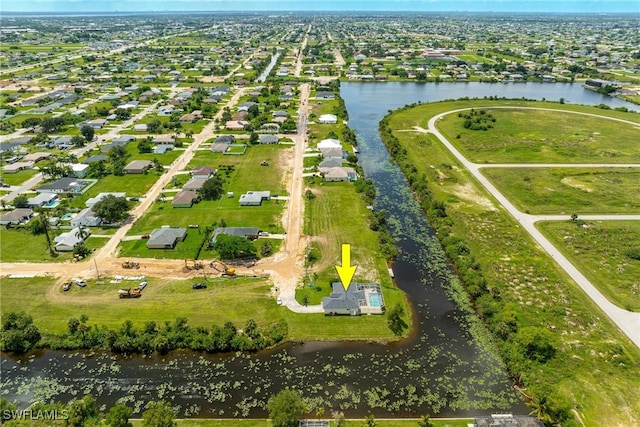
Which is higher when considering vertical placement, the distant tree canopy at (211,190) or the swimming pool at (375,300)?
the distant tree canopy at (211,190)

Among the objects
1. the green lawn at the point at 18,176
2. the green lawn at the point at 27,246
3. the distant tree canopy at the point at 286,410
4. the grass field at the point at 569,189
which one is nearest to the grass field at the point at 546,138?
the grass field at the point at 569,189

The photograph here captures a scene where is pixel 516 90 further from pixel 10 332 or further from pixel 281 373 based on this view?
pixel 10 332

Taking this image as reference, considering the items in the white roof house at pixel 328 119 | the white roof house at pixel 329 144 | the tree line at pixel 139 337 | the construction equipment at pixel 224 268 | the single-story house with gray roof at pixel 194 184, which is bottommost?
the tree line at pixel 139 337

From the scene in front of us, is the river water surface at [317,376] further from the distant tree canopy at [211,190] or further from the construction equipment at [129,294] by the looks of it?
the distant tree canopy at [211,190]

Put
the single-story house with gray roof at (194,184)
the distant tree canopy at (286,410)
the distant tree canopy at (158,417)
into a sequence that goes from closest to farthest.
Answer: the distant tree canopy at (158,417)
the distant tree canopy at (286,410)
the single-story house with gray roof at (194,184)

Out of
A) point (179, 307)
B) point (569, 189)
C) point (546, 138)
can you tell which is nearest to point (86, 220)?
point (179, 307)

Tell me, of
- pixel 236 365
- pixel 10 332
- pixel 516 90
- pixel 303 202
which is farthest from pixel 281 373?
pixel 516 90

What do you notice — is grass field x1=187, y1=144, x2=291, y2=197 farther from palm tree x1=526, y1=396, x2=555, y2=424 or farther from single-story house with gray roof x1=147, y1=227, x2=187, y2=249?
palm tree x1=526, y1=396, x2=555, y2=424
